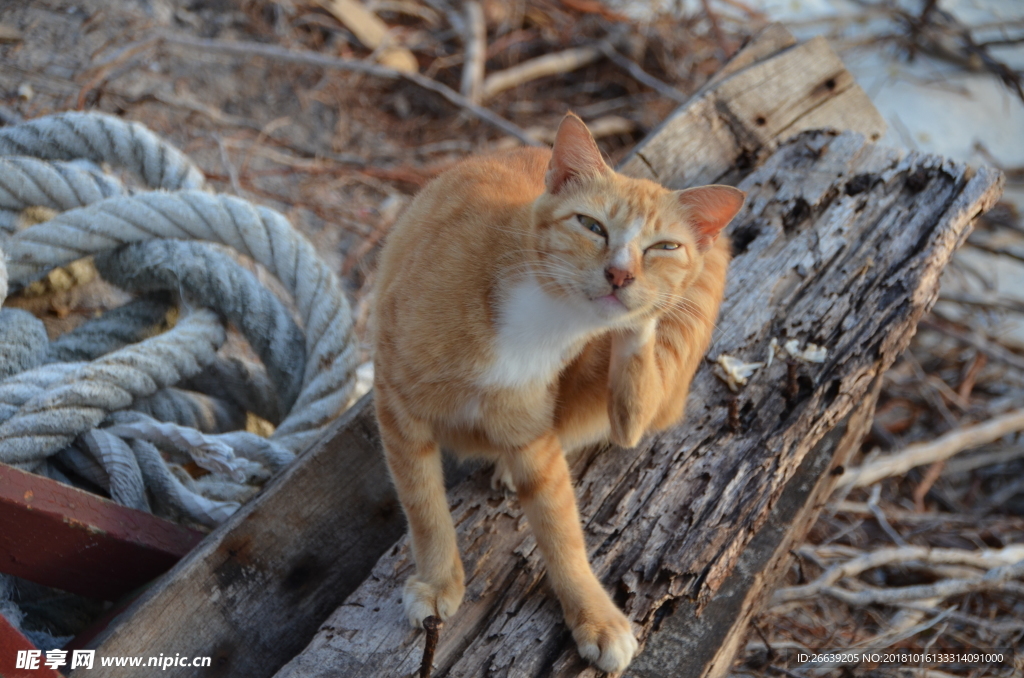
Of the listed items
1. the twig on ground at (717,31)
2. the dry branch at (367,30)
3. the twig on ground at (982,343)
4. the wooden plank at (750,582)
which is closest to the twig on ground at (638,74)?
the twig on ground at (717,31)

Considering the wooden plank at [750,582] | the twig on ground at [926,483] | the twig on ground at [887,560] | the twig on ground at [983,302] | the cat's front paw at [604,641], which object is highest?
the cat's front paw at [604,641]

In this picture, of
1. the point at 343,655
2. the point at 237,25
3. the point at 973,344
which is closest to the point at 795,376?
the point at 343,655

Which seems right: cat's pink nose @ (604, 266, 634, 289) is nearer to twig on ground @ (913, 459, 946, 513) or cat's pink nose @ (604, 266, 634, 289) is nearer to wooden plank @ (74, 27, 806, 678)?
wooden plank @ (74, 27, 806, 678)

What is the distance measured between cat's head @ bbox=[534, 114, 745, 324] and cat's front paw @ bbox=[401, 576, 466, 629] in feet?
1.96

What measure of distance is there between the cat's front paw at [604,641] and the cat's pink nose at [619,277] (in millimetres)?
614

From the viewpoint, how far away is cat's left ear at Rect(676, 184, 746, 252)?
138 cm

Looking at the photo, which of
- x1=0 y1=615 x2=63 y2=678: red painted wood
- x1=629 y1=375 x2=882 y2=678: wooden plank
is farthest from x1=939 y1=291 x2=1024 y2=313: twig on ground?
x1=0 y1=615 x2=63 y2=678: red painted wood

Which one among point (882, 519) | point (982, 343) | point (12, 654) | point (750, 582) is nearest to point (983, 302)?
point (982, 343)

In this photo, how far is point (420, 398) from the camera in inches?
59.5

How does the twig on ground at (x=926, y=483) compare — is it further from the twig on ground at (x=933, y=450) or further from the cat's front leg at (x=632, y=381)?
the cat's front leg at (x=632, y=381)

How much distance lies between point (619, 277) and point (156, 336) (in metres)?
1.26

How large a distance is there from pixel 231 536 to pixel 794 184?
1660 millimetres

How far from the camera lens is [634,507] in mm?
1623

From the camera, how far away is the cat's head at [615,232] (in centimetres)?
132
